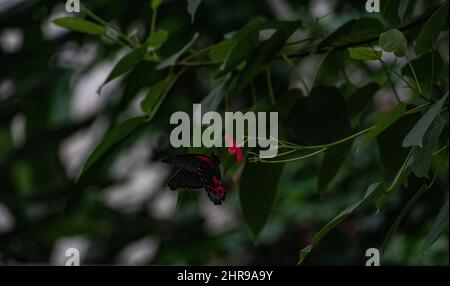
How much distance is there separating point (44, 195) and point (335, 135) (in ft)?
3.49

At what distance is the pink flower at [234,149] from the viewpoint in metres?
0.66

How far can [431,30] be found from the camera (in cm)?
63

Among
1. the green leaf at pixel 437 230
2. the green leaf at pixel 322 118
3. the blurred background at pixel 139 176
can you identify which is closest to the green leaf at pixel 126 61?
the green leaf at pixel 322 118

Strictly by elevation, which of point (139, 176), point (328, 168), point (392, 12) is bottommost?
point (139, 176)

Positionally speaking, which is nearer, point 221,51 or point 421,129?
point 421,129

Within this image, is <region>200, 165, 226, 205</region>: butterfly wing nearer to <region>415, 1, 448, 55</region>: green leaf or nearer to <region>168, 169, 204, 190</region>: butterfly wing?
<region>168, 169, 204, 190</region>: butterfly wing

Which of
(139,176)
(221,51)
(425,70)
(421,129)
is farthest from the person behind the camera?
(139,176)

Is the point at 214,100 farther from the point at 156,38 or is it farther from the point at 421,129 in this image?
the point at 421,129

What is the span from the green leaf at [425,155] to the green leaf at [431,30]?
8 cm

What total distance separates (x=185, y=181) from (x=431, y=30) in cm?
19

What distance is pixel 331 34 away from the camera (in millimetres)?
695

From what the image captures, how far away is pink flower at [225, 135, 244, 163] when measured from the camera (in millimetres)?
662

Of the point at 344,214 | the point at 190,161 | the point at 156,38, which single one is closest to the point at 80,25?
the point at 156,38

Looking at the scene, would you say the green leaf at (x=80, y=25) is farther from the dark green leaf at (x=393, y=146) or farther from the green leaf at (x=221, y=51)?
the dark green leaf at (x=393, y=146)
